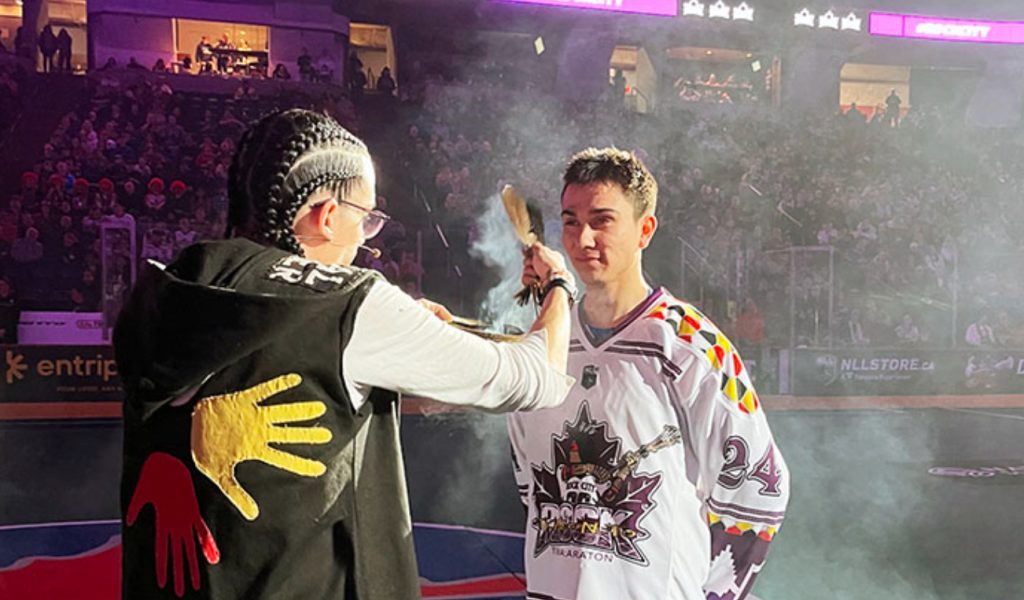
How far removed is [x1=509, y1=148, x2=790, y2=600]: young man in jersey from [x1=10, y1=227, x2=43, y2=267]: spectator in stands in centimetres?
951

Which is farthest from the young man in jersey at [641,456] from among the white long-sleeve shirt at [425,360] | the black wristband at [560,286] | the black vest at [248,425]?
the black vest at [248,425]

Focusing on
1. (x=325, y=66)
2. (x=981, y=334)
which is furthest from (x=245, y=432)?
(x=325, y=66)

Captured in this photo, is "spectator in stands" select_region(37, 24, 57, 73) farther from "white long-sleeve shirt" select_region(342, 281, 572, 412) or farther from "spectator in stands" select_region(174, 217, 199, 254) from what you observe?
"white long-sleeve shirt" select_region(342, 281, 572, 412)

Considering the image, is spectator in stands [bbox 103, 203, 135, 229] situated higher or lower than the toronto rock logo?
higher

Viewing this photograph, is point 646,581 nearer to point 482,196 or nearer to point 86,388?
point 86,388

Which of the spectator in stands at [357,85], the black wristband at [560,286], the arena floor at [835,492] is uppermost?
the spectator in stands at [357,85]

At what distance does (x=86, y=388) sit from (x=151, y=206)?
283 centimetres

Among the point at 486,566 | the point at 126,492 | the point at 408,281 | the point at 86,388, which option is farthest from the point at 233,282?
the point at 408,281

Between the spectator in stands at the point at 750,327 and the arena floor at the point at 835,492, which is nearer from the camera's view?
the arena floor at the point at 835,492

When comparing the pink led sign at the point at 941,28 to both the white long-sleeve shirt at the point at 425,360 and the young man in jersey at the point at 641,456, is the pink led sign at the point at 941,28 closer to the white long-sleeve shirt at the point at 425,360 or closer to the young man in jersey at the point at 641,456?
the young man in jersey at the point at 641,456

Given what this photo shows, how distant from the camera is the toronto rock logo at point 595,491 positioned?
2.15 m

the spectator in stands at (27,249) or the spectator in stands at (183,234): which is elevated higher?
the spectator in stands at (183,234)

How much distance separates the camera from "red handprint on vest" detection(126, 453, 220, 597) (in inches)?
53.1

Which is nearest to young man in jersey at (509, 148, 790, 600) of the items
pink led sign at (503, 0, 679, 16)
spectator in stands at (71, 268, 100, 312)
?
spectator in stands at (71, 268, 100, 312)
